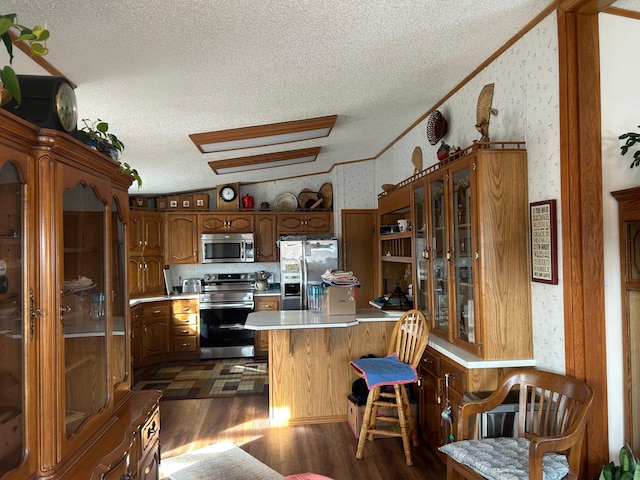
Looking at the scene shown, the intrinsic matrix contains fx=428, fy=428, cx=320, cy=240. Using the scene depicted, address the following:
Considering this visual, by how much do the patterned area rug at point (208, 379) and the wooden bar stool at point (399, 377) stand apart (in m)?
1.62

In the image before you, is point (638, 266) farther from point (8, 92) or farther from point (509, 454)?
point (8, 92)

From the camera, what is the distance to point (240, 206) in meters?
6.43

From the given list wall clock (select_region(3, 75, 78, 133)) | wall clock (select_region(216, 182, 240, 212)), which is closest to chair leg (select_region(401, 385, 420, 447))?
wall clock (select_region(3, 75, 78, 133))

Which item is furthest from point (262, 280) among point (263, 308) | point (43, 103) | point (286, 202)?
point (43, 103)

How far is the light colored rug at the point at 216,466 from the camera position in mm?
2756

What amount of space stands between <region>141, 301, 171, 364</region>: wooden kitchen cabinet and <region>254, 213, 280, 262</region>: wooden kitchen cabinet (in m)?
1.44

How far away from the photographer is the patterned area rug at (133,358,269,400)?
4430 mm

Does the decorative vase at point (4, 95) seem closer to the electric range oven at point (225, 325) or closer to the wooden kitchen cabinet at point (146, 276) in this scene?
the wooden kitchen cabinet at point (146, 276)

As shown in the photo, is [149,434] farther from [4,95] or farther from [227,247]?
[227,247]

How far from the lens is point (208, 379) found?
16.1 feet

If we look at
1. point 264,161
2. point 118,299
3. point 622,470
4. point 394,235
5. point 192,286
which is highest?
point 264,161

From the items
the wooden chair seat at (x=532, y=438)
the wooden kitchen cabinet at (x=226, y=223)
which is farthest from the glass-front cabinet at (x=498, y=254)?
the wooden kitchen cabinet at (x=226, y=223)

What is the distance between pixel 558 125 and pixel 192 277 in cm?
544

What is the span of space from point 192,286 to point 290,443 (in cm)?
353
